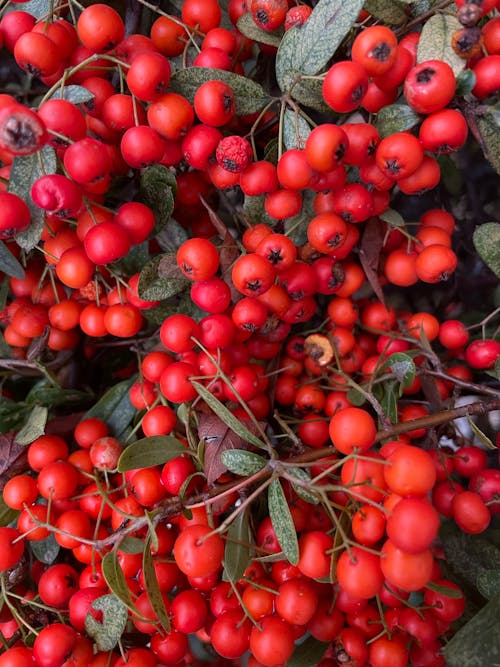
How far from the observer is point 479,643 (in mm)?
946

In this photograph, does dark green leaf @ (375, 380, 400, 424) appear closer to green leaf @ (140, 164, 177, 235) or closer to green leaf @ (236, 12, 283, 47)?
green leaf @ (140, 164, 177, 235)

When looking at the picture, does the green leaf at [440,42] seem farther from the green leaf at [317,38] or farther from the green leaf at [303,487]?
the green leaf at [303,487]

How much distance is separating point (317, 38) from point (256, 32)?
5.8 inches

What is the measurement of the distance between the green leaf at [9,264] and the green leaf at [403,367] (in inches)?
29.2

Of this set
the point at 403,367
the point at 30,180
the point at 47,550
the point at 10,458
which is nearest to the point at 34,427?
the point at 10,458

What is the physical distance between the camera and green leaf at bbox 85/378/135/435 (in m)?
1.24

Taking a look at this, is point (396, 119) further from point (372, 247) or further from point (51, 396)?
point (51, 396)

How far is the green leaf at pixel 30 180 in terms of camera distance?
983 mm

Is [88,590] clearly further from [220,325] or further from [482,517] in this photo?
[482,517]

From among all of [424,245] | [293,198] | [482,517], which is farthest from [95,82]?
[482,517]

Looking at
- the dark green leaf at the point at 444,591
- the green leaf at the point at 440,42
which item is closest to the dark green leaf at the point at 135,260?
the green leaf at the point at 440,42

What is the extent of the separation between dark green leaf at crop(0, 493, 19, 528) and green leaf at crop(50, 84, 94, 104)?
807mm

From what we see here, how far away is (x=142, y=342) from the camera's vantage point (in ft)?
4.23

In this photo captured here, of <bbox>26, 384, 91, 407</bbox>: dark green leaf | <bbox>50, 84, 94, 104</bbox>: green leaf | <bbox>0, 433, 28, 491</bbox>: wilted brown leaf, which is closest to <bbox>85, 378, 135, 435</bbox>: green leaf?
<bbox>26, 384, 91, 407</bbox>: dark green leaf
